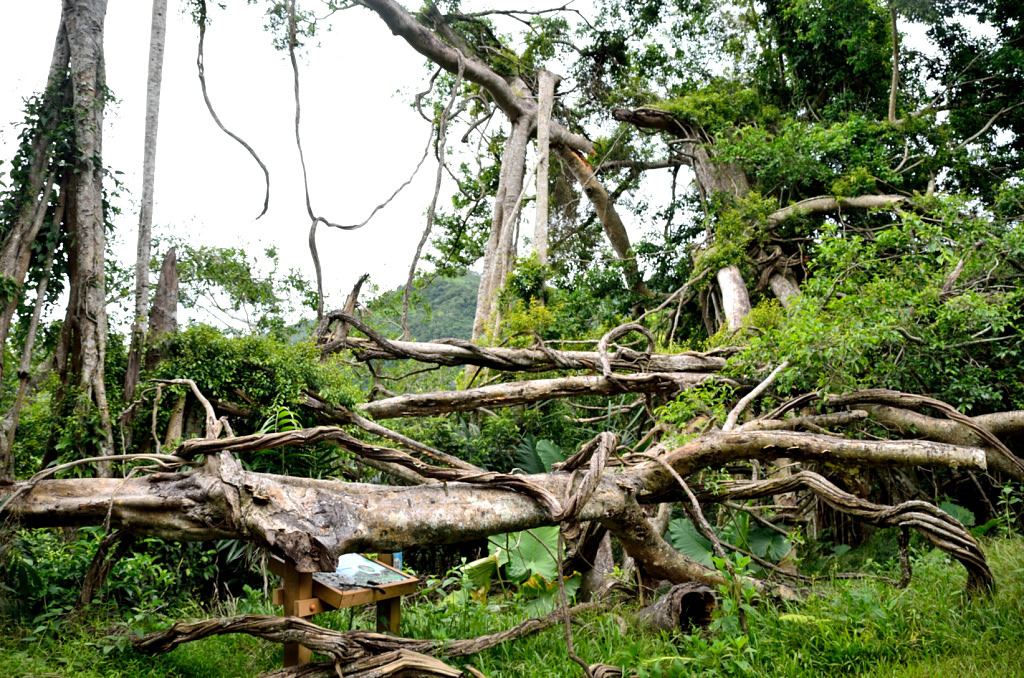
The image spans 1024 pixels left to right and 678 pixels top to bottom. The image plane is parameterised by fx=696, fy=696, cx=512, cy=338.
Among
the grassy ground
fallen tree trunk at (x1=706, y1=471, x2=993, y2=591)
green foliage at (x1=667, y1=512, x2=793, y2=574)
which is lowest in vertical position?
green foliage at (x1=667, y1=512, x2=793, y2=574)

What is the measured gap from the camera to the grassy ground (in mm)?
2979

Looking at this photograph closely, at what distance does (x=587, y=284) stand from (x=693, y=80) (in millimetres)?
4731

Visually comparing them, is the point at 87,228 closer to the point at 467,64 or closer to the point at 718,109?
the point at 467,64

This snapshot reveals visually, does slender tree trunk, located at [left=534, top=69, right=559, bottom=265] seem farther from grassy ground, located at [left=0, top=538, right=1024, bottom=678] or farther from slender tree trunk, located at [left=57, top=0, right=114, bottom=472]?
grassy ground, located at [left=0, top=538, right=1024, bottom=678]

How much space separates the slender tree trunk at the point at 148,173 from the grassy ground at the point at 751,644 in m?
2.50

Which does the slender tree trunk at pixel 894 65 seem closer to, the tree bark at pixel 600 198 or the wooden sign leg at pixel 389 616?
the tree bark at pixel 600 198

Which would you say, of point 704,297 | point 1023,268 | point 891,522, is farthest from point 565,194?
point 891,522

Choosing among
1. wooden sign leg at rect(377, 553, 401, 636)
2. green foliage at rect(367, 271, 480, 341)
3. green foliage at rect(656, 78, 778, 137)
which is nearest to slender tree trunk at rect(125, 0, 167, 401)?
wooden sign leg at rect(377, 553, 401, 636)

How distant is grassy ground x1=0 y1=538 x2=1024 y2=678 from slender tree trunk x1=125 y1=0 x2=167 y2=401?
250 cm

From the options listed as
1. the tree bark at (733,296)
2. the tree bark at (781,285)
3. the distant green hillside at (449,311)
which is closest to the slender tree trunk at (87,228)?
the tree bark at (733,296)

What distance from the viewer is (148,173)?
20.4 feet

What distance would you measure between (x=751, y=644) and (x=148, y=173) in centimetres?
602

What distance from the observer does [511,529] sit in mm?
3248

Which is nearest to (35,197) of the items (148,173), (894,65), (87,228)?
(87,228)
